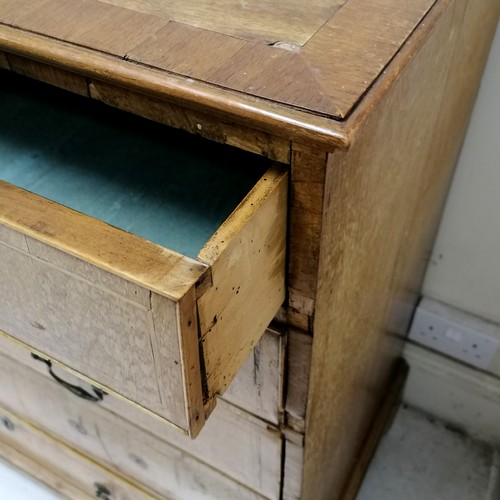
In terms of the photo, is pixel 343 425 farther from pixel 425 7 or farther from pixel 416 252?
pixel 425 7

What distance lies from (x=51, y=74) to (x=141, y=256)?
0.19 meters

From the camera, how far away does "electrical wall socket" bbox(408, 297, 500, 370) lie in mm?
969

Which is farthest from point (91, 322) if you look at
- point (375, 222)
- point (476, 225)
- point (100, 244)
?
point (476, 225)

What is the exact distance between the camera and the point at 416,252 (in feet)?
2.73

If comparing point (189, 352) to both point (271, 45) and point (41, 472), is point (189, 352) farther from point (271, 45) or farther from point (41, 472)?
point (41, 472)

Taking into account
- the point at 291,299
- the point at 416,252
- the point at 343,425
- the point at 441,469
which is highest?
the point at 291,299

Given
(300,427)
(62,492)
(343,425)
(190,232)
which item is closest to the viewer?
(190,232)

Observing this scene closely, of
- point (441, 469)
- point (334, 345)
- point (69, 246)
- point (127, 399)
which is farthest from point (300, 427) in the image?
point (441, 469)

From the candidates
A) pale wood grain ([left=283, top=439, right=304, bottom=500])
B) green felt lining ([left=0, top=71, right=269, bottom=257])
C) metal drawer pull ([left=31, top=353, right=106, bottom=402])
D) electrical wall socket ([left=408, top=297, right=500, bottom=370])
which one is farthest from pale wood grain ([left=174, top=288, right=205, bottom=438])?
electrical wall socket ([left=408, top=297, right=500, bottom=370])

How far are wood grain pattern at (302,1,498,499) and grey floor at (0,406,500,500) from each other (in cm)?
21

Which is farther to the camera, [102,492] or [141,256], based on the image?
[102,492]

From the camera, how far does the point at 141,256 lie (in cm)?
35

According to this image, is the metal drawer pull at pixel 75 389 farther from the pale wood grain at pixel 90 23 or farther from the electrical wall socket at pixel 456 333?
the electrical wall socket at pixel 456 333

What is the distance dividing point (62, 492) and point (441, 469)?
0.63 m
